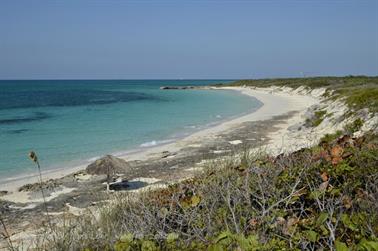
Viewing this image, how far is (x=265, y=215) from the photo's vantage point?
12.7 ft

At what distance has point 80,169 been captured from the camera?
14977 millimetres

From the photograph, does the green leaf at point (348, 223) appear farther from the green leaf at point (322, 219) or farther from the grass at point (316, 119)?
the grass at point (316, 119)

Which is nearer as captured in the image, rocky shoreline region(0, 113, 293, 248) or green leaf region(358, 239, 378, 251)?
green leaf region(358, 239, 378, 251)

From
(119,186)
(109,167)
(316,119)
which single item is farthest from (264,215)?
(316,119)

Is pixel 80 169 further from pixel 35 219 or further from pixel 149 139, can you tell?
pixel 149 139

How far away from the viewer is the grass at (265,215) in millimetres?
3023

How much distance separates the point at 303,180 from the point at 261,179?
1.91ft

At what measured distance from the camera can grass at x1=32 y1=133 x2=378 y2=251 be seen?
3.02m

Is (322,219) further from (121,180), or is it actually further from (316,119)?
(316,119)

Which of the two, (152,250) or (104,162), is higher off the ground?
(152,250)

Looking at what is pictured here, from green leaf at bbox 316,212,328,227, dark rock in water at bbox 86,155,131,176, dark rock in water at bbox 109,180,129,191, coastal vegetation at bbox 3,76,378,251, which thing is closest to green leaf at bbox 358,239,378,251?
coastal vegetation at bbox 3,76,378,251

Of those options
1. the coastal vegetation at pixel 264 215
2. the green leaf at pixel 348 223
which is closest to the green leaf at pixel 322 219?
the coastal vegetation at pixel 264 215

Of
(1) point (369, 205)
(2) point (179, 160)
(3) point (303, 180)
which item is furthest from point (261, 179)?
(2) point (179, 160)

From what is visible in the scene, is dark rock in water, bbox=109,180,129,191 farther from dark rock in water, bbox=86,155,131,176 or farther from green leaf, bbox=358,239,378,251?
green leaf, bbox=358,239,378,251
